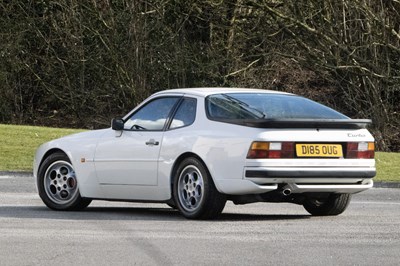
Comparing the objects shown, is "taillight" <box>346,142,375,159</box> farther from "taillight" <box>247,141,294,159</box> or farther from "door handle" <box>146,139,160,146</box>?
"door handle" <box>146,139,160,146</box>

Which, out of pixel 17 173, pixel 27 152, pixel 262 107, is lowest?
pixel 27 152

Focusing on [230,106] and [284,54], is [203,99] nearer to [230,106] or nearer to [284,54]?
[230,106]

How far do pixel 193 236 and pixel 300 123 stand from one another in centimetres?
201

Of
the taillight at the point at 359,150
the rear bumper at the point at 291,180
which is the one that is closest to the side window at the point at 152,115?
the rear bumper at the point at 291,180

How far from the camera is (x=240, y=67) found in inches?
1372

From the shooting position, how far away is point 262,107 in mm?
12344

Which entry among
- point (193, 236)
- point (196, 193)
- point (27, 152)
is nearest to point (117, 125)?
point (196, 193)

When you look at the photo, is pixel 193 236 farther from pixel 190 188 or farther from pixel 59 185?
pixel 59 185

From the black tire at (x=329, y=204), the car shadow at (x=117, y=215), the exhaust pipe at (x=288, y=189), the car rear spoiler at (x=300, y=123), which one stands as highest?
the car rear spoiler at (x=300, y=123)

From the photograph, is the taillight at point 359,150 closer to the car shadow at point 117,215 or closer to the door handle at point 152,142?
the car shadow at point 117,215

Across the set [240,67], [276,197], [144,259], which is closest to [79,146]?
[276,197]

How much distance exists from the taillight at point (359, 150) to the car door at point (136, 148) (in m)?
1.95

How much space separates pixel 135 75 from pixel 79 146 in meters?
22.3

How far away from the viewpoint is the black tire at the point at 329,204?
12.8 m
